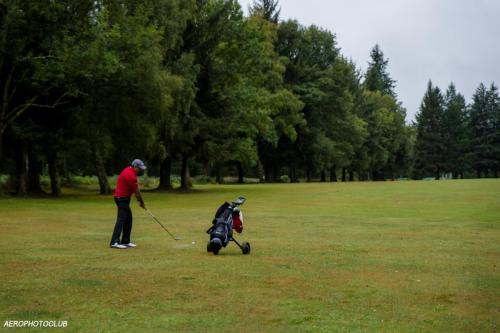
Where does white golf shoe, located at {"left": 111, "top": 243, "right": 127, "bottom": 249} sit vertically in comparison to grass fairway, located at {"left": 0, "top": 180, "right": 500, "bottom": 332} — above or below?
above

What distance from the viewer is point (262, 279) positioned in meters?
10.2

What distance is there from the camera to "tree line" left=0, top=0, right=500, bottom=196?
33.0 metres

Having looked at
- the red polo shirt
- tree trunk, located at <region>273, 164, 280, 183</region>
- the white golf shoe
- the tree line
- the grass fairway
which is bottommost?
the grass fairway

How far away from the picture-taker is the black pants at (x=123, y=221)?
1423 cm

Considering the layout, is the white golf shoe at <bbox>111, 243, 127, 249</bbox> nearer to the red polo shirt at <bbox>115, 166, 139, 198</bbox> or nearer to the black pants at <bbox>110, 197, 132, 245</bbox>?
the black pants at <bbox>110, 197, 132, 245</bbox>

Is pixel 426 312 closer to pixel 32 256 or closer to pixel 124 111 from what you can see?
pixel 32 256

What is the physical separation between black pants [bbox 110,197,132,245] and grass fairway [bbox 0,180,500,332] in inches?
17.0

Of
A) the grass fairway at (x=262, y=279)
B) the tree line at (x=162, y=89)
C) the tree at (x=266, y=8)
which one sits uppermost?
the tree at (x=266, y=8)

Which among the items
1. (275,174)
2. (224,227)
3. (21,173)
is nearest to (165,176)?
(21,173)

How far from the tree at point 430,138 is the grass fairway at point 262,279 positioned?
9789 centimetres

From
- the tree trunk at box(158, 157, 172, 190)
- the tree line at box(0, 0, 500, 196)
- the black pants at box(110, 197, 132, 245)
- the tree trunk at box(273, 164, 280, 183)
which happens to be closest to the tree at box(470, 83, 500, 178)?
the tree line at box(0, 0, 500, 196)

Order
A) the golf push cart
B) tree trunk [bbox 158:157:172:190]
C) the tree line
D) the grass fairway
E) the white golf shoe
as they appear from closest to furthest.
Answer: the grass fairway
the golf push cart
the white golf shoe
the tree line
tree trunk [bbox 158:157:172:190]

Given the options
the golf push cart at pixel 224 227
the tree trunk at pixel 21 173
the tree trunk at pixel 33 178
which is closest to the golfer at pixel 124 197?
the golf push cart at pixel 224 227

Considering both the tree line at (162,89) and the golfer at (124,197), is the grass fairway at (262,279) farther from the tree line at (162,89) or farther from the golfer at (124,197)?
the tree line at (162,89)
